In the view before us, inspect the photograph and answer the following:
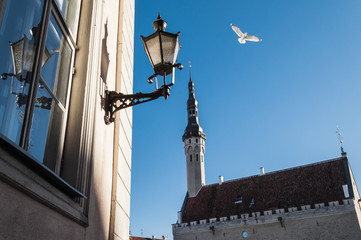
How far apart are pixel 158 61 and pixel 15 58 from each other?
1368 mm

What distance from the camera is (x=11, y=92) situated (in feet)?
4.68

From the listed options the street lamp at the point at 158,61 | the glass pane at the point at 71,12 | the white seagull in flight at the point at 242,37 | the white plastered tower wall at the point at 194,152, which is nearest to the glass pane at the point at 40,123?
the glass pane at the point at 71,12

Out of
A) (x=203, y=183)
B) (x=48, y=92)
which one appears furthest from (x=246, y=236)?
(x=48, y=92)

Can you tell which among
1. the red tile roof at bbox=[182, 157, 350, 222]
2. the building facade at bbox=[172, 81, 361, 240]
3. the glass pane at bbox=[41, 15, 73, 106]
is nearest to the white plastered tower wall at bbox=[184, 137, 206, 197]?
the building facade at bbox=[172, 81, 361, 240]

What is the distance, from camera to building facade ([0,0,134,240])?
4.33 ft

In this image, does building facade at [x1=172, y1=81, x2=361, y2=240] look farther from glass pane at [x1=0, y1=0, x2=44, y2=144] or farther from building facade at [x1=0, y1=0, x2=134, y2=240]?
glass pane at [x1=0, y1=0, x2=44, y2=144]

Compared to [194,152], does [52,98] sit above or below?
below

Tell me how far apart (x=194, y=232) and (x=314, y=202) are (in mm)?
9032

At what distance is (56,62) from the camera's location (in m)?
1.97

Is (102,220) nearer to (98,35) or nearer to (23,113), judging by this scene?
(23,113)

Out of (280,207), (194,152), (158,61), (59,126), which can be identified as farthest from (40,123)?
(194,152)

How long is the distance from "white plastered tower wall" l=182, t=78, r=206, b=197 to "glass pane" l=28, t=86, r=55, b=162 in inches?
1120

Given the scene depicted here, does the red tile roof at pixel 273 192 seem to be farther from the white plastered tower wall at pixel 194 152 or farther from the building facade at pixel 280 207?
the white plastered tower wall at pixel 194 152

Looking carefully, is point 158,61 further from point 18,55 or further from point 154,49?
point 18,55
